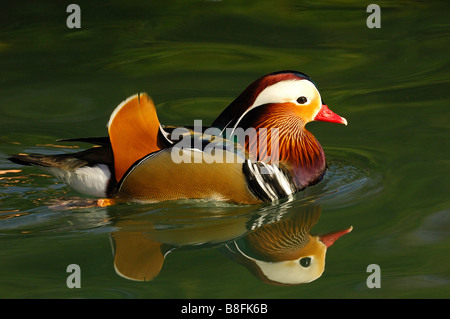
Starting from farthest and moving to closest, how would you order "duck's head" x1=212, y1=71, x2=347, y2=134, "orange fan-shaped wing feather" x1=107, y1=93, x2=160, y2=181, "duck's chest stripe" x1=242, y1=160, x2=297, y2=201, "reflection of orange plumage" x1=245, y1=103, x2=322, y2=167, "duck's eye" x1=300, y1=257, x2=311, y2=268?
"reflection of orange plumage" x1=245, y1=103, x2=322, y2=167 < "duck's head" x1=212, y1=71, x2=347, y2=134 < "duck's chest stripe" x1=242, y1=160, x2=297, y2=201 < "orange fan-shaped wing feather" x1=107, y1=93, x2=160, y2=181 < "duck's eye" x1=300, y1=257, x2=311, y2=268

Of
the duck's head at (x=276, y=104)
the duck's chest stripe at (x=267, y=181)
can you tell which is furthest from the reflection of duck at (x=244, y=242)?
the duck's head at (x=276, y=104)

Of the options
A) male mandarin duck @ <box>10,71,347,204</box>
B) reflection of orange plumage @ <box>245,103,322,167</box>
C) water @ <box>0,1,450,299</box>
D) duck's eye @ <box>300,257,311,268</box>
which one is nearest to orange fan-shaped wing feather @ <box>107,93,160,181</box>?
male mandarin duck @ <box>10,71,347,204</box>

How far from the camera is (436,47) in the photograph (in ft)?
24.0

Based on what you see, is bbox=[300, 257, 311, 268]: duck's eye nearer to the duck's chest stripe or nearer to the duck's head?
the duck's chest stripe

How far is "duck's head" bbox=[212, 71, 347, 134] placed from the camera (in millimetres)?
4988

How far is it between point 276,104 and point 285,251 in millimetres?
1119

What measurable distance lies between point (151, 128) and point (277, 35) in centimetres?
305

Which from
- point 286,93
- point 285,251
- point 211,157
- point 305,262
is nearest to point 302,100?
point 286,93

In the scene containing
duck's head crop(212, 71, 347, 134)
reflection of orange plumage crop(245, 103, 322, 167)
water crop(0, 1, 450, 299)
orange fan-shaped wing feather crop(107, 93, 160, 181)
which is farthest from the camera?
reflection of orange plumage crop(245, 103, 322, 167)

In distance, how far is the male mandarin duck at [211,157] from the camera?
4777mm

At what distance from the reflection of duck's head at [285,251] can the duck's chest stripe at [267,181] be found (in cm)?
25

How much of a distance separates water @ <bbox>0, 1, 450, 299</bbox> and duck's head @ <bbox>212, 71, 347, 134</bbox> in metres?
0.44

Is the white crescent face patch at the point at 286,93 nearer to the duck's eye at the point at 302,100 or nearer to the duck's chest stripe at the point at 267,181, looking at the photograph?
the duck's eye at the point at 302,100

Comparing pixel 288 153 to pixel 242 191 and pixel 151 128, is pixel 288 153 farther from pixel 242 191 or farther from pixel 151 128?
pixel 151 128
